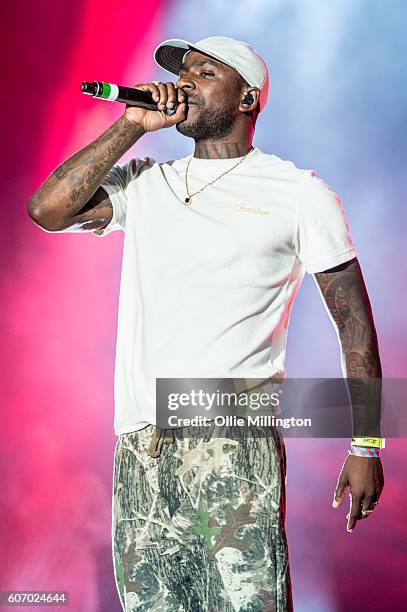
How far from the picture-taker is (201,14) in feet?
11.5

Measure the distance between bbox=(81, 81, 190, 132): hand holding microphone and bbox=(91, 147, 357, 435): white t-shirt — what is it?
0.15m

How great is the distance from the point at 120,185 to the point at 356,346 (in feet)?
2.10

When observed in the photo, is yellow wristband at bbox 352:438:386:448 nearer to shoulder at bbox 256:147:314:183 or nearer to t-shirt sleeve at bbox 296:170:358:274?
t-shirt sleeve at bbox 296:170:358:274

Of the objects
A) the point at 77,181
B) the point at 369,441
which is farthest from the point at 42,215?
the point at 369,441

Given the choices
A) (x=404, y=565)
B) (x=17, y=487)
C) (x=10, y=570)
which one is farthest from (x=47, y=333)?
(x=404, y=565)

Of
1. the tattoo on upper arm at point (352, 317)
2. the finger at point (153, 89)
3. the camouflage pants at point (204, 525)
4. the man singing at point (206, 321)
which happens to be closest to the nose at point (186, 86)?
the man singing at point (206, 321)

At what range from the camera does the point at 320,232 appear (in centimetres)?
197

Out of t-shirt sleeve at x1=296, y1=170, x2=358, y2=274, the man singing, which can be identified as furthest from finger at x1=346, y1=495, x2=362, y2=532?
t-shirt sleeve at x1=296, y1=170, x2=358, y2=274

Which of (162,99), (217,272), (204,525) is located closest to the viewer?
(204,525)

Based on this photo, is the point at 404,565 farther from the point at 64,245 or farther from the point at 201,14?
the point at 201,14

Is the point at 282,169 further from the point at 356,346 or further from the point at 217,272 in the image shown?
the point at 356,346

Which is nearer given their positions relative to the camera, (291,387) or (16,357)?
(291,387)

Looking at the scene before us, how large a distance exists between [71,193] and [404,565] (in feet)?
6.84

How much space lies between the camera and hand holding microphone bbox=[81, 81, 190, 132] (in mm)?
2035
